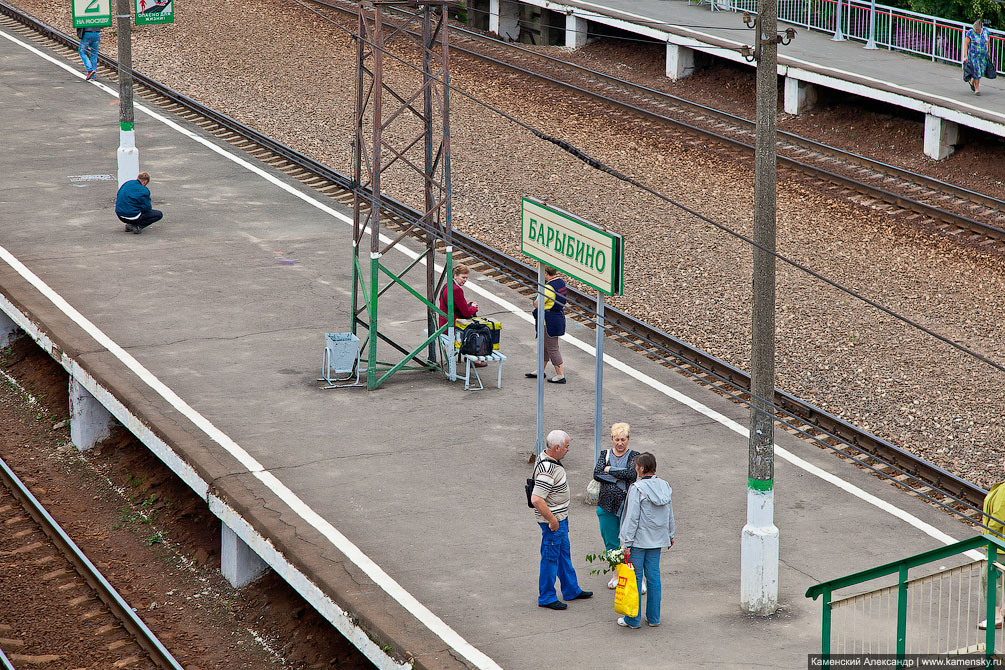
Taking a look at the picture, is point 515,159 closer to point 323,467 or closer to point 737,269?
point 737,269

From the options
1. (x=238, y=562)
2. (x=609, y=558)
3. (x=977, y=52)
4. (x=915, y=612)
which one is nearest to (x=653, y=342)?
(x=238, y=562)

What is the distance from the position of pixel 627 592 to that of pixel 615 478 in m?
1.04

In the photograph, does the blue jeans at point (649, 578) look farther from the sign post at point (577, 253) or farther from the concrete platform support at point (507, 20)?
the concrete platform support at point (507, 20)

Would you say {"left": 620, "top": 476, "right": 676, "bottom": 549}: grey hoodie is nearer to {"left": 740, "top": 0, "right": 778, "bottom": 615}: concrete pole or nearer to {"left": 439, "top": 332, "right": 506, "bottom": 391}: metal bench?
{"left": 740, "top": 0, "right": 778, "bottom": 615}: concrete pole

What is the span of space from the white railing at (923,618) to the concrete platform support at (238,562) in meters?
5.91

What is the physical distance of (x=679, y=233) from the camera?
21875 millimetres

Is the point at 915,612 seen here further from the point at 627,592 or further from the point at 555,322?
the point at 555,322

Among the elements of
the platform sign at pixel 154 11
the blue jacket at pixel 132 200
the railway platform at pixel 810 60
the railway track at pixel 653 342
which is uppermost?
the platform sign at pixel 154 11

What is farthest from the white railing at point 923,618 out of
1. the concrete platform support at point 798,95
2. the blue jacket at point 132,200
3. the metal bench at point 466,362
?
the concrete platform support at point 798,95

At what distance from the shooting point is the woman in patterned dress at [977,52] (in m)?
25.5

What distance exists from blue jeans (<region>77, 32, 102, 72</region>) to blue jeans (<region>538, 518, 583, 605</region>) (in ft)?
74.9

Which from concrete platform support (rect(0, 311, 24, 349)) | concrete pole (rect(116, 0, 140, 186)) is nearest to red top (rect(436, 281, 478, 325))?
concrete platform support (rect(0, 311, 24, 349))

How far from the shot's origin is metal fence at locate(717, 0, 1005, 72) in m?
28.7

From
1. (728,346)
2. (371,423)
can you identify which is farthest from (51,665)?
(728,346)
